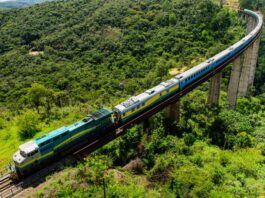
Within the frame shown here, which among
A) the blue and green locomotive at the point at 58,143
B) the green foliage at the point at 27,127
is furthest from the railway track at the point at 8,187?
the green foliage at the point at 27,127

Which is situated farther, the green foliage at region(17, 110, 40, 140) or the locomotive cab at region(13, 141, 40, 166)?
the green foliage at region(17, 110, 40, 140)

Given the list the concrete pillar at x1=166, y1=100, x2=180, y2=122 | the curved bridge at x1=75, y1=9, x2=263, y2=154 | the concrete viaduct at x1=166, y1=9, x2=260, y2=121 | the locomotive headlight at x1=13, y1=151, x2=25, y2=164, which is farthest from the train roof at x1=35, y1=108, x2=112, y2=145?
the concrete viaduct at x1=166, y1=9, x2=260, y2=121

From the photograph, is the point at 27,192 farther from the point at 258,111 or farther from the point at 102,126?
the point at 258,111

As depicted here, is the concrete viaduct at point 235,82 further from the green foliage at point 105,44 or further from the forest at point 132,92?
the green foliage at point 105,44

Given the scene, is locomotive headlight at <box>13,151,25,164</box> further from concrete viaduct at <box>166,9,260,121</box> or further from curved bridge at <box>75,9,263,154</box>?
concrete viaduct at <box>166,9,260,121</box>

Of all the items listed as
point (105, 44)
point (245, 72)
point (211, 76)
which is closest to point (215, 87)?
point (211, 76)

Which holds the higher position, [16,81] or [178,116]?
[178,116]

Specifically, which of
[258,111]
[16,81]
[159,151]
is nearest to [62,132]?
[159,151]
